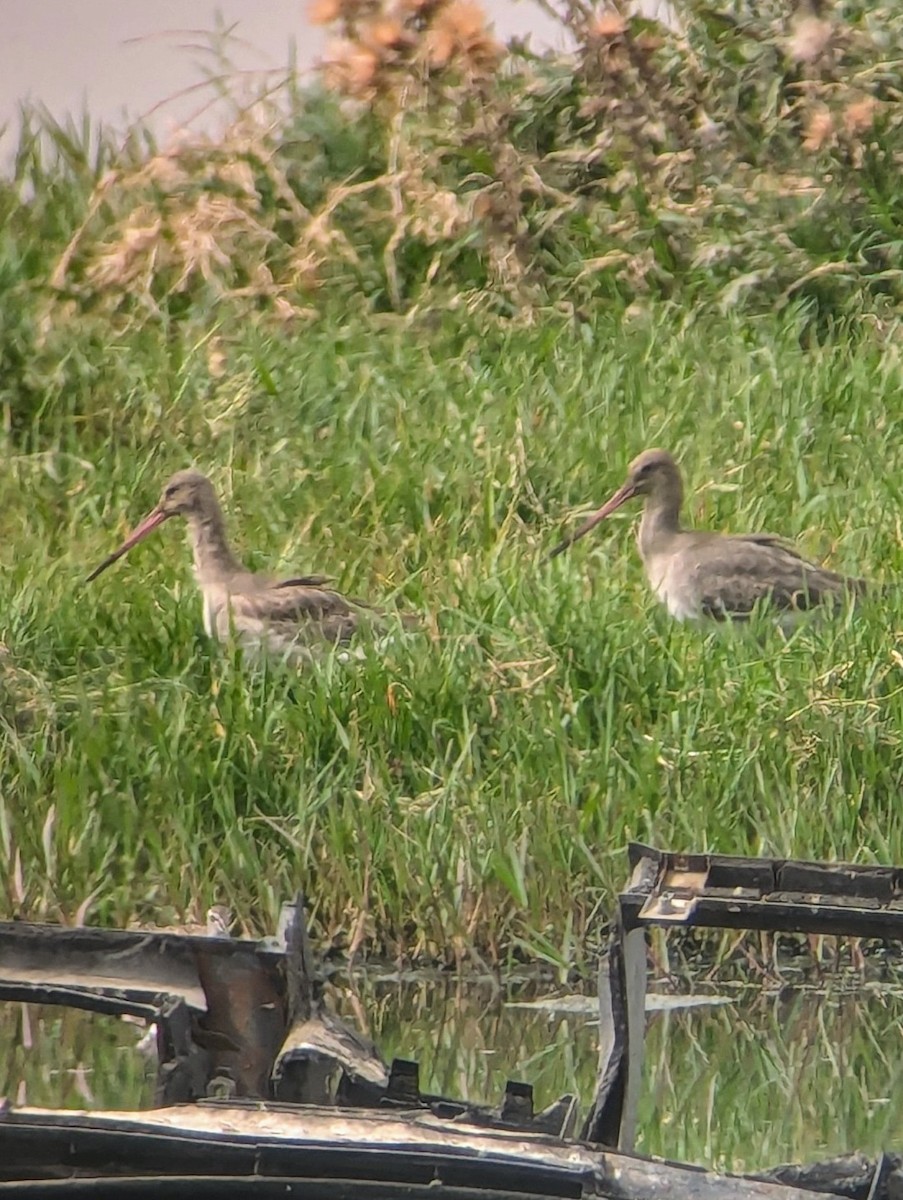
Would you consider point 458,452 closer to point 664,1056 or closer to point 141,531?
point 141,531

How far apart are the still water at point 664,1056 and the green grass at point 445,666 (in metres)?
0.30

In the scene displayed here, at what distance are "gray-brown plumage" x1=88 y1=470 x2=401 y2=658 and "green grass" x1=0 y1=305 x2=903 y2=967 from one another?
98 millimetres

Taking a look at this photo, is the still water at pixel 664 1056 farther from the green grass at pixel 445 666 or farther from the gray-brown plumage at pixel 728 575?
the gray-brown plumage at pixel 728 575

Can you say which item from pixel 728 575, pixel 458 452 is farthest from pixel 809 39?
pixel 728 575

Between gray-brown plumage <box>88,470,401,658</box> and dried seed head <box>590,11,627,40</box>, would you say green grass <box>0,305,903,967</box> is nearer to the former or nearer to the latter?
gray-brown plumage <box>88,470,401,658</box>

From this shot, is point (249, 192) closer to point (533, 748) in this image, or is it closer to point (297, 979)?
point (533, 748)

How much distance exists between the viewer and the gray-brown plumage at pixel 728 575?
7445 millimetres

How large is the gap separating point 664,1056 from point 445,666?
164cm

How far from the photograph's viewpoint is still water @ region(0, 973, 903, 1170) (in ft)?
15.9

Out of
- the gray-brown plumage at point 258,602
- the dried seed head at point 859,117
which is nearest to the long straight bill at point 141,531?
the gray-brown plumage at point 258,602

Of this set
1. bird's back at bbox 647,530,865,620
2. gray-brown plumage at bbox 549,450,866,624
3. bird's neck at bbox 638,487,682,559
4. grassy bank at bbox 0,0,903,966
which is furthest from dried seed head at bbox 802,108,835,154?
bird's back at bbox 647,530,865,620

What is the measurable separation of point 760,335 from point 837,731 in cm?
373

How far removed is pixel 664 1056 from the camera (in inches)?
210

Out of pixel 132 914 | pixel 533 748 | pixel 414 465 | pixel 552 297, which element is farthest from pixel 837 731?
pixel 552 297
